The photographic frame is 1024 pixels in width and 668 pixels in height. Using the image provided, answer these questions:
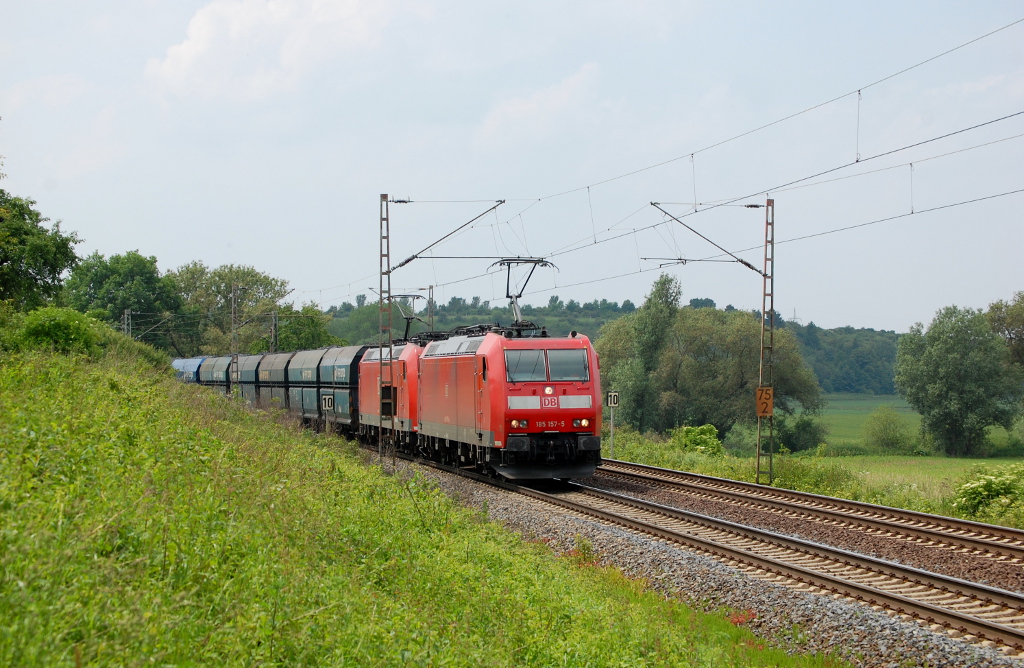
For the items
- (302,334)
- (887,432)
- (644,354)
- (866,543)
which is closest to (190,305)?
(302,334)

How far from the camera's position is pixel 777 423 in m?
63.8

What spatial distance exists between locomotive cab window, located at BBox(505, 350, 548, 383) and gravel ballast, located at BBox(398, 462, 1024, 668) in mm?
4364

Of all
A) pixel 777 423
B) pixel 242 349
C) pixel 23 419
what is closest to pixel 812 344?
pixel 777 423

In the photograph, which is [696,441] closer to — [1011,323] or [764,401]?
[764,401]

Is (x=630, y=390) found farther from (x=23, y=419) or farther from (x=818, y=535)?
(x=23, y=419)

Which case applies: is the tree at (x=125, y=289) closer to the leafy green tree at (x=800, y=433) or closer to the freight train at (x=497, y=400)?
the leafy green tree at (x=800, y=433)

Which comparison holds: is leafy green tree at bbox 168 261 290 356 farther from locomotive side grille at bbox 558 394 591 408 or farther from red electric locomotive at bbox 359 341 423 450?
locomotive side grille at bbox 558 394 591 408

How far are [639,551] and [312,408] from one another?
24663 millimetres

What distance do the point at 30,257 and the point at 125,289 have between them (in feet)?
171

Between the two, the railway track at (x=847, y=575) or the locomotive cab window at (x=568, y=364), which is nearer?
the railway track at (x=847, y=575)

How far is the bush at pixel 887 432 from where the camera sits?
60.8 m

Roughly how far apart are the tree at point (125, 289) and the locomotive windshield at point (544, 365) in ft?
238

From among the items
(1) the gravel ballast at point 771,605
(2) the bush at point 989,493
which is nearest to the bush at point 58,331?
(1) the gravel ballast at point 771,605

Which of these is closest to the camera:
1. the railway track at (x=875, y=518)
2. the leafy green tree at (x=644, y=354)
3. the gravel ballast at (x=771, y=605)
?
the gravel ballast at (x=771, y=605)
